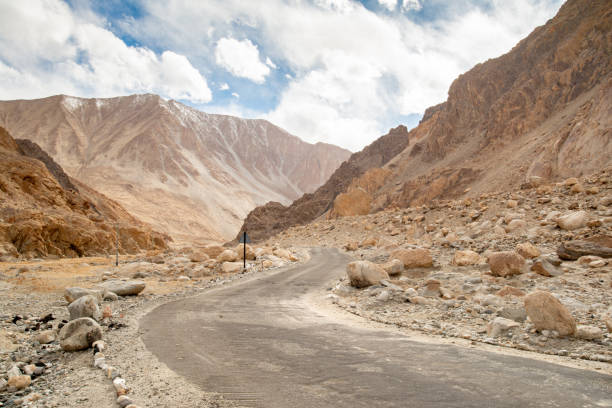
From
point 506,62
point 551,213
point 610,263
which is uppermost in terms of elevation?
point 506,62

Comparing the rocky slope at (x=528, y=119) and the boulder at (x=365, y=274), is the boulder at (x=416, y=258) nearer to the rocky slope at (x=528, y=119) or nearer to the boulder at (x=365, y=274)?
the boulder at (x=365, y=274)

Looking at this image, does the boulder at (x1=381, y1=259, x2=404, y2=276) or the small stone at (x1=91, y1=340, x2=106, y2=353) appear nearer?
the small stone at (x1=91, y1=340, x2=106, y2=353)

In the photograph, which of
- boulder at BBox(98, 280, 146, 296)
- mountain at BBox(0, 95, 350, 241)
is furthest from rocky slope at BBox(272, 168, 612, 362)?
mountain at BBox(0, 95, 350, 241)

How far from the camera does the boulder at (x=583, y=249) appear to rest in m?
8.94

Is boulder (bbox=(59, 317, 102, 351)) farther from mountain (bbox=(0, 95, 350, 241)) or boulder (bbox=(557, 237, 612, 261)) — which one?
mountain (bbox=(0, 95, 350, 241))

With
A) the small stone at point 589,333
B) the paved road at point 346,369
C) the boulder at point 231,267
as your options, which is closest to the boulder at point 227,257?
the boulder at point 231,267

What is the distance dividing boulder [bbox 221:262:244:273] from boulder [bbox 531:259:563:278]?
1284 centimetres

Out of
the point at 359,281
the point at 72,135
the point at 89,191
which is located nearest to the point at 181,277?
the point at 359,281

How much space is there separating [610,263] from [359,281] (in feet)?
21.4

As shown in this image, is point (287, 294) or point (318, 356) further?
A: point (287, 294)

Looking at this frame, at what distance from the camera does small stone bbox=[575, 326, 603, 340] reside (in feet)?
17.1

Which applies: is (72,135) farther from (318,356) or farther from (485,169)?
(318,356)

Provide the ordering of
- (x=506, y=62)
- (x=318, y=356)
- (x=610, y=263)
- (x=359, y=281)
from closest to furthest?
(x=318, y=356)
(x=610, y=263)
(x=359, y=281)
(x=506, y=62)

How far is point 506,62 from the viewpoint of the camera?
5394cm
